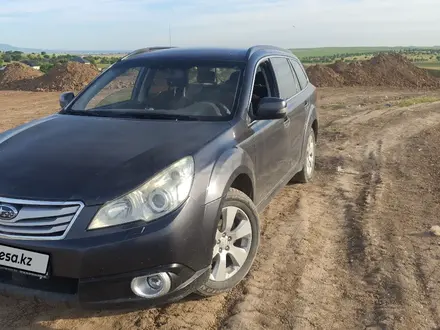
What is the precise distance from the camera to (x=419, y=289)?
3.90m

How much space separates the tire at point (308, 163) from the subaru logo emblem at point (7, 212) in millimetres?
3971

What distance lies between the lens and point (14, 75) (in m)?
25.3

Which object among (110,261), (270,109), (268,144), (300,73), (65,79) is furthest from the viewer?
(65,79)

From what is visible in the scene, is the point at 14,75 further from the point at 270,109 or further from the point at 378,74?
the point at 270,109

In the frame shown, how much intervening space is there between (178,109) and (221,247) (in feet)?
4.42

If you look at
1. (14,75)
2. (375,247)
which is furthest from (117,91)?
(14,75)

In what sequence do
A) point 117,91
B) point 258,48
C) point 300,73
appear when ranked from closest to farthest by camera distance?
point 117,91 → point 258,48 → point 300,73

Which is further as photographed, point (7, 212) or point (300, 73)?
point (300, 73)

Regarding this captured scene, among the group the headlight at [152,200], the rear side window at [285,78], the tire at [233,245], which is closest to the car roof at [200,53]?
the rear side window at [285,78]

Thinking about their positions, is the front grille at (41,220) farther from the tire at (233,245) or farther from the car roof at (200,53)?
the car roof at (200,53)

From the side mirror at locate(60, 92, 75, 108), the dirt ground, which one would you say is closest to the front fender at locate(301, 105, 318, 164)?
the dirt ground

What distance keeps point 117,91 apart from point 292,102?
1842 millimetres

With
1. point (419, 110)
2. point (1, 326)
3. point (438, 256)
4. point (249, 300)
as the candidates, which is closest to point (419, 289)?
point (438, 256)

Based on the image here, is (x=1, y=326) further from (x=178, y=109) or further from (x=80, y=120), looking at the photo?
(x=178, y=109)
